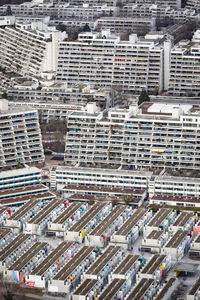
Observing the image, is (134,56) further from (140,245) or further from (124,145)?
(140,245)

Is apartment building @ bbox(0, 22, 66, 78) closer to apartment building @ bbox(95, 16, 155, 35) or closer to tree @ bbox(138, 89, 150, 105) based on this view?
apartment building @ bbox(95, 16, 155, 35)

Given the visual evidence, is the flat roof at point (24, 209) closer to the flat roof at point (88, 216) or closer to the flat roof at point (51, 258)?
the flat roof at point (88, 216)

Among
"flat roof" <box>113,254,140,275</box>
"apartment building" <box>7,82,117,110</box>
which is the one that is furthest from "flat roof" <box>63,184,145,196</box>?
"apartment building" <box>7,82,117,110</box>

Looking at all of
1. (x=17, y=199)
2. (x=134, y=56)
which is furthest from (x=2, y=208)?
(x=134, y=56)

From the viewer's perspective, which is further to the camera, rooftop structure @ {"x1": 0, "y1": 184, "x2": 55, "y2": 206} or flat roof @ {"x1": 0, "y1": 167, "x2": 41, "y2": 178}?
flat roof @ {"x1": 0, "y1": 167, "x2": 41, "y2": 178}

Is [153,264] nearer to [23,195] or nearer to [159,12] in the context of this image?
[23,195]

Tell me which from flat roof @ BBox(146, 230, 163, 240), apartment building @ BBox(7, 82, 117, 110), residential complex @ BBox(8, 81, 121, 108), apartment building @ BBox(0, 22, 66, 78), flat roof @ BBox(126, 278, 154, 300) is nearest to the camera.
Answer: flat roof @ BBox(126, 278, 154, 300)

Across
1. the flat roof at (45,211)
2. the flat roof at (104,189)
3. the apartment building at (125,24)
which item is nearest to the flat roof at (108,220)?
the flat roof at (104,189)
